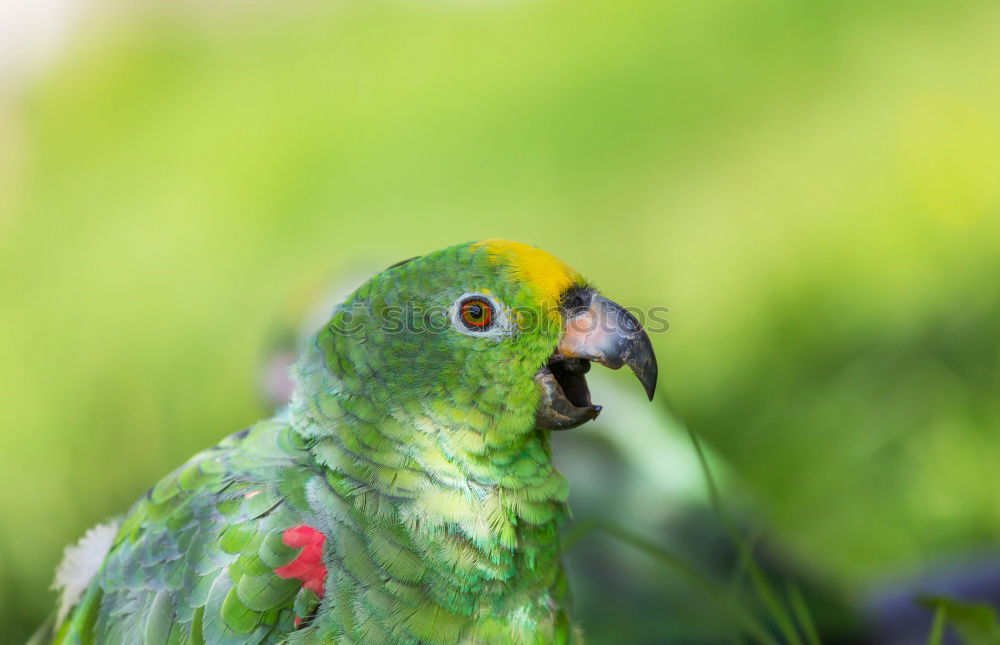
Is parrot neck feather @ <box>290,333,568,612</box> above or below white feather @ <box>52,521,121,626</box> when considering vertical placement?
above

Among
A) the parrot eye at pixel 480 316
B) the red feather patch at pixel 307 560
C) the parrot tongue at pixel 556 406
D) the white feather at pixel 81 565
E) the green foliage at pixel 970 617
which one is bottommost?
the green foliage at pixel 970 617

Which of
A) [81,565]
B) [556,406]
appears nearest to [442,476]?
[556,406]

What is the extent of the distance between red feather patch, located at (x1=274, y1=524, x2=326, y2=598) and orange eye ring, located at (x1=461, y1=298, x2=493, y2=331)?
441 millimetres

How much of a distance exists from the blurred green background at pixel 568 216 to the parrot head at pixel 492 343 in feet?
3.26

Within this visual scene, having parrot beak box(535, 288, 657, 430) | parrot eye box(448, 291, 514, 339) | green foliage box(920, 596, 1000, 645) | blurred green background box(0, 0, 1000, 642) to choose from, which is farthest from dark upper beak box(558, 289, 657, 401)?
blurred green background box(0, 0, 1000, 642)

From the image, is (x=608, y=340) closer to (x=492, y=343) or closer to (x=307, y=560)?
(x=492, y=343)

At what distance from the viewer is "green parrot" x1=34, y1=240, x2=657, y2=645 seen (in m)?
1.39

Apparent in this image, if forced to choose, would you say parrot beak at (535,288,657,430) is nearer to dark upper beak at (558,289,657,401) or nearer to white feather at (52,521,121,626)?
dark upper beak at (558,289,657,401)

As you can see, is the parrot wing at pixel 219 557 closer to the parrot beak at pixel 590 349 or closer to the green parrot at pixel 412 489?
the green parrot at pixel 412 489

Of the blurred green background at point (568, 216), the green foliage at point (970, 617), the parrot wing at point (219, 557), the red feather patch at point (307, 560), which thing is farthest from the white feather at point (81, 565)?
the green foliage at point (970, 617)

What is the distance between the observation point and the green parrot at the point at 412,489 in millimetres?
1390

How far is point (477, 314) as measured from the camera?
A: 145cm

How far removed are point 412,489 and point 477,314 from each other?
322 millimetres

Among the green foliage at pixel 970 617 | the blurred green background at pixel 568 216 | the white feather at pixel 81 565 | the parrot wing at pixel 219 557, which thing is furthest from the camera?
the blurred green background at pixel 568 216
